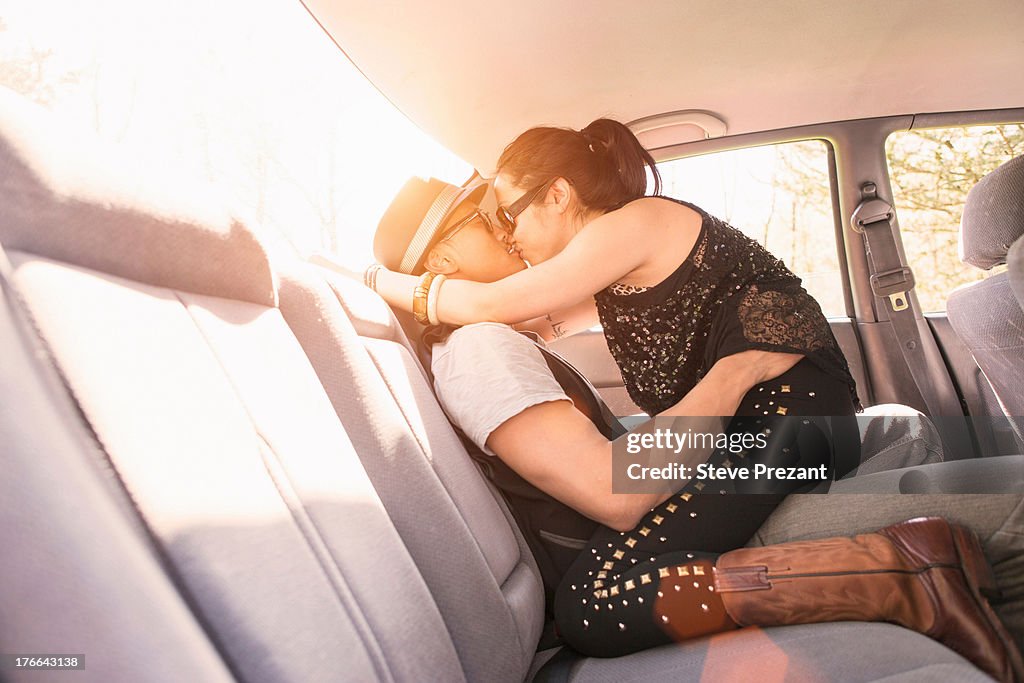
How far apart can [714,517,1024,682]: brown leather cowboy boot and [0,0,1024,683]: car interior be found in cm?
3

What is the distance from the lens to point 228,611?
1.67 ft

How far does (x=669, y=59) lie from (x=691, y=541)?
116cm

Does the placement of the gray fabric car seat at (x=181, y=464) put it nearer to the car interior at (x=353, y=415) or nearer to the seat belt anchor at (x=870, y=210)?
the car interior at (x=353, y=415)

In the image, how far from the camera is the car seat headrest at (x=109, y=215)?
19.9 inches

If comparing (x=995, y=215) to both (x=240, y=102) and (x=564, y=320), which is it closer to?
(x=564, y=320)

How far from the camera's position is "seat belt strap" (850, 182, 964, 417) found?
193 centimetres

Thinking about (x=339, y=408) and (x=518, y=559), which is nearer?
(x=339, y=408)

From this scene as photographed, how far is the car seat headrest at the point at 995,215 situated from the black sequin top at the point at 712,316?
54 centimetres

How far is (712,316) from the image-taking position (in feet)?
3.90

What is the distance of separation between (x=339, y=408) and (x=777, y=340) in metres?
0.73

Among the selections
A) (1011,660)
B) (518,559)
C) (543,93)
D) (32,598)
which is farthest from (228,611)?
(543,93)

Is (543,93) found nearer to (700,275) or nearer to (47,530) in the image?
(700,275)

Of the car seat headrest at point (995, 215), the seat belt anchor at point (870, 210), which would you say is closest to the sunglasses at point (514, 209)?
the car seat headrest at point (995, 215)

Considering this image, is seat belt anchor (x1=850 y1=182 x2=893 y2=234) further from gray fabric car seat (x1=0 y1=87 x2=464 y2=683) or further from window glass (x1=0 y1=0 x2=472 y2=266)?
gray fabric car seat (x1=0 y1=87 x2=464 y2=683)
